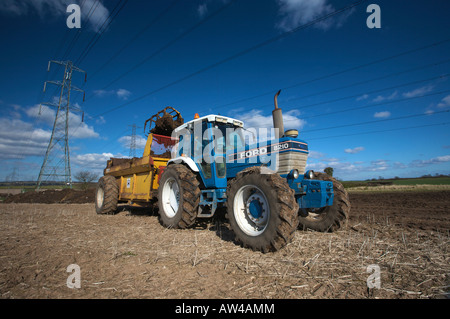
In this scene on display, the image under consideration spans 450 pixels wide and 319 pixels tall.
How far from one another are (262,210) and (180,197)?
7.51 ft

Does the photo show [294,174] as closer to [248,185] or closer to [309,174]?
[309,174]

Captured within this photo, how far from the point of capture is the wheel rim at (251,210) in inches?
154

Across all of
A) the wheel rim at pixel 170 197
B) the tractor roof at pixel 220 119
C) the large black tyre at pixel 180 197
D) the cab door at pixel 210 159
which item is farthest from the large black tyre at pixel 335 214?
the wheel rim at pixel 170 197

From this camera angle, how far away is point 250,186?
405 cm

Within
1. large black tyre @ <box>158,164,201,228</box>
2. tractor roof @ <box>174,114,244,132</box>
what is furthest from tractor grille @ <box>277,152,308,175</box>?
large black tyre @ <box>158,164,201,228</box>

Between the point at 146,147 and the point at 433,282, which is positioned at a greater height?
the point at 146,147

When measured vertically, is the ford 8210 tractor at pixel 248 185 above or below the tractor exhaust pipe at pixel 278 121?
below

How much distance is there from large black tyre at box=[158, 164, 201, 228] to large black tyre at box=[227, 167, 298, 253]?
1352 millimetres

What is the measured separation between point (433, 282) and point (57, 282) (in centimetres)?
418

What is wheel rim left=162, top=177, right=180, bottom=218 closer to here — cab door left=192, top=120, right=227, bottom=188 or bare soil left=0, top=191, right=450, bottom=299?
cab door left=192, top=120, right=227, bottom=188

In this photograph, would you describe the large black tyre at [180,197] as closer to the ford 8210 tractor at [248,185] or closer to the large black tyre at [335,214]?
the ford 8210 tractor at [248,185]

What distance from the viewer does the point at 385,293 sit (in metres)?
2.20

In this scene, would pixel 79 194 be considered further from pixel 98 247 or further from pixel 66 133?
pixel 98 247

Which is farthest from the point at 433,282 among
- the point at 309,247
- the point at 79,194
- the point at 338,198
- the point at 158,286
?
the point at 79,194
